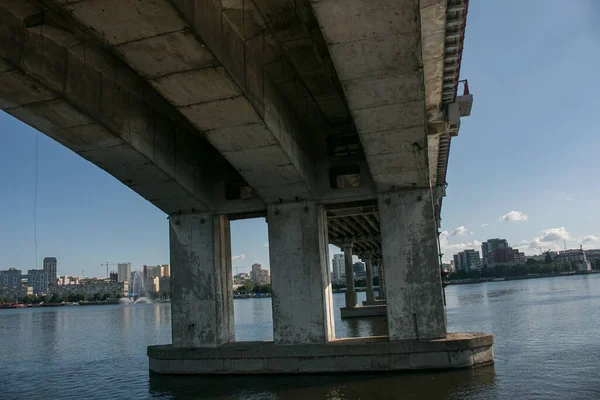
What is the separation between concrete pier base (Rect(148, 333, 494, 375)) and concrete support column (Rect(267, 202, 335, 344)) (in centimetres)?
58

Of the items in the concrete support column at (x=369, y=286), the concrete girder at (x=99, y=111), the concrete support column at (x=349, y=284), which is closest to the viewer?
the concrete girder at (x=99, y=111)

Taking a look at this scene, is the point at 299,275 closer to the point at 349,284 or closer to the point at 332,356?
the point at 332,356

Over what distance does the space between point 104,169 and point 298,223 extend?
651 centimetres

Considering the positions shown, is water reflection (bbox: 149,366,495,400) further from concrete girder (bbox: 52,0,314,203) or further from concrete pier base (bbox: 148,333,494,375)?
concrete girder (bbox: 52,0,314,203)

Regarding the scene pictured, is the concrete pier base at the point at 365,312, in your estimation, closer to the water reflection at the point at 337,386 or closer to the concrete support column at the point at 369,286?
the concrete support column at the point at 369,286

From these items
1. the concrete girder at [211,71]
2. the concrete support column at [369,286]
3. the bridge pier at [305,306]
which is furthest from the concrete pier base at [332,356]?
the concrete support column at [369,286]

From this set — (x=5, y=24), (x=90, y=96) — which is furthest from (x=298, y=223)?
(x=5, y=24)

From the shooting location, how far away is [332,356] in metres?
16.8

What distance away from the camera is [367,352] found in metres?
16.5

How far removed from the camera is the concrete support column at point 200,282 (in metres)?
18.7

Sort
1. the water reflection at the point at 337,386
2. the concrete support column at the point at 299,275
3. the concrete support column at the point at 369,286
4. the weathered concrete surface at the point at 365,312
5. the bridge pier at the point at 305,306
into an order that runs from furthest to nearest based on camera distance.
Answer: the concrete support column at the point at 369,286, the weathered concrete surface at the point at 365,312, the concrete support column at the point at 299,275, the bridge pier at the point at 305,306, the water reflection at the point at 337,386

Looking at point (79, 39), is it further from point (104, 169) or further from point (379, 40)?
point (379, 40)

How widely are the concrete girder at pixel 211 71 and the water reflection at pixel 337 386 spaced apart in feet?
20.4

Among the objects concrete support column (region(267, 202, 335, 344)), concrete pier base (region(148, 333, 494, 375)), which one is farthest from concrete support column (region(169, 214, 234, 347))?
concrete support column (region(267, 202, 335, 344))
